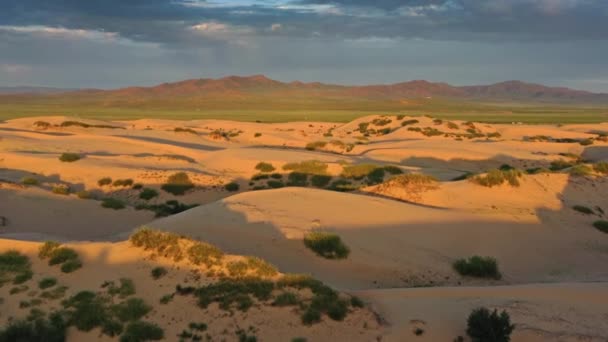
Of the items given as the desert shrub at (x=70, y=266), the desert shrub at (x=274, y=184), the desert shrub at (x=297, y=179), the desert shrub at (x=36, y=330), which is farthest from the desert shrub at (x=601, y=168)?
the desert shrub at (x=36, y=330)

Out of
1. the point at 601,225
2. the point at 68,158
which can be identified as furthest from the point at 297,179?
the point at 601,225

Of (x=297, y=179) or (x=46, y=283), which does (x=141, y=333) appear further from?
(x=297, y=179)

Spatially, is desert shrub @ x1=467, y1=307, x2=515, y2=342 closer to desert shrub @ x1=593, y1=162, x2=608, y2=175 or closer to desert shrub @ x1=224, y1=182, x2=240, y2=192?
desert shrub @ x1=593, y1=162, x2=608, y2=175

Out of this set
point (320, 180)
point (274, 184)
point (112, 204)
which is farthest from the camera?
point (320, 180)

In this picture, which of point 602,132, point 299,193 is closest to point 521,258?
point 299,193

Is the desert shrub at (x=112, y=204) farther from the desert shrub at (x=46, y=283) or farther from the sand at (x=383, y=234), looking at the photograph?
the desert shrub at (x=46, y=283)

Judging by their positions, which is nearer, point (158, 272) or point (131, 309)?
point (131, 309)
